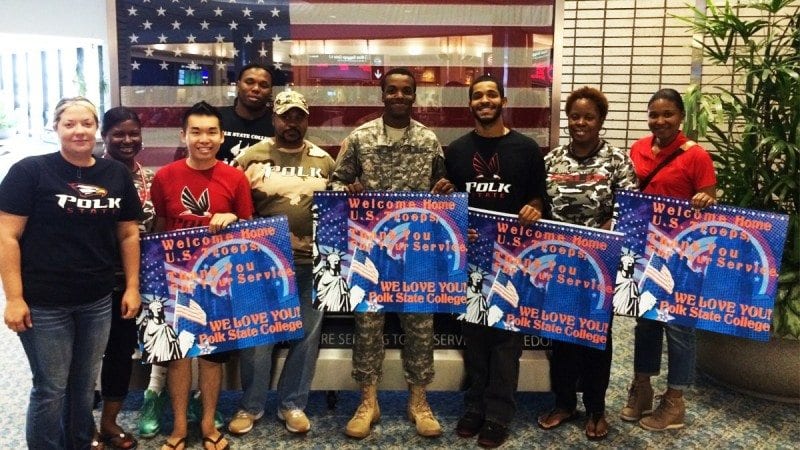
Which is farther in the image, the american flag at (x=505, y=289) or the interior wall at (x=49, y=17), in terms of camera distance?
the interior wall at (x=49, y=17)

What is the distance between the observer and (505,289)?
2.90m

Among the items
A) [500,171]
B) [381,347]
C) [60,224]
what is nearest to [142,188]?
[60,224]

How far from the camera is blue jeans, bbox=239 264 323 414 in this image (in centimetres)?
301

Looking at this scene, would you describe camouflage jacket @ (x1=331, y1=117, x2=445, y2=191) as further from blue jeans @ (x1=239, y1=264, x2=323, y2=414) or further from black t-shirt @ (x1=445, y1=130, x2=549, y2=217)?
blue jeans @ (x1=239, y1=264, x2=323, y2=414)

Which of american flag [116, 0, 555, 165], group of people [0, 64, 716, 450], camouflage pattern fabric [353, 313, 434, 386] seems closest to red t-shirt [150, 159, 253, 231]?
group of people [0, 64, 716, 450]

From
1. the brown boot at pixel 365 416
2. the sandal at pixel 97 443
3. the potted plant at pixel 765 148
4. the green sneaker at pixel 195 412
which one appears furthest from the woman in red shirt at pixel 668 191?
the sandal at pixel 97 443

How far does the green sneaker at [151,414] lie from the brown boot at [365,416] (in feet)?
3.04

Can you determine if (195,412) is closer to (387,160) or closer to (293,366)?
(293,366)

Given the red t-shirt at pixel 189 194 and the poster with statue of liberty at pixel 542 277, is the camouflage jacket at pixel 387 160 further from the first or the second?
the red t-shirt at pixel 189 194

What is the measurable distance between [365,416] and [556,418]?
973 mm

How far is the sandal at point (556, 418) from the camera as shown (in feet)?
10.3

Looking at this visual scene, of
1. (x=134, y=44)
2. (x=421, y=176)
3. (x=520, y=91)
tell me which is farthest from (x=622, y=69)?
(x=134, y=44)

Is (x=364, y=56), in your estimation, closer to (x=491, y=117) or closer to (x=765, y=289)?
(x=491, y=117)

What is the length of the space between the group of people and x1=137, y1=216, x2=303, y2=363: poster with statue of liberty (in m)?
0.10
